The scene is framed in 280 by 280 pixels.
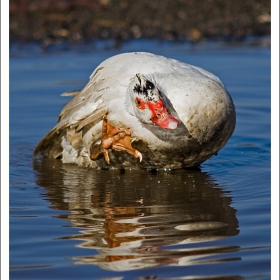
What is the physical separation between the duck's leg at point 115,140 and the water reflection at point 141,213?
273 millimetres

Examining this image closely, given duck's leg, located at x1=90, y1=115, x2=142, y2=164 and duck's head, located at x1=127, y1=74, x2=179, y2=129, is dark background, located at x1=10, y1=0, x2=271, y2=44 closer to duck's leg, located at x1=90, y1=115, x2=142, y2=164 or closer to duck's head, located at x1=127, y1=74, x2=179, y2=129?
duck's leg, located at x1=90, y1=115, x2=142, y2=164

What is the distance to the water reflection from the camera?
14.0 ft

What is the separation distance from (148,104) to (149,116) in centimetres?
9

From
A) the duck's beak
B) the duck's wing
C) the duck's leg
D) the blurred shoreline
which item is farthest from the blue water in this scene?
the blurred shoreline

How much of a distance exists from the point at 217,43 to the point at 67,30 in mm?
2798

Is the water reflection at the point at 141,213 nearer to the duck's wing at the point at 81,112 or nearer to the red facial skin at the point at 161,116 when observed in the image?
the duck's wing at the point at 81,112

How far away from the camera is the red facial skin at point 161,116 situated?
5594 mm

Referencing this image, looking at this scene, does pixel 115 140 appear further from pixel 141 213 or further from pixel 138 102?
pixel 141 213

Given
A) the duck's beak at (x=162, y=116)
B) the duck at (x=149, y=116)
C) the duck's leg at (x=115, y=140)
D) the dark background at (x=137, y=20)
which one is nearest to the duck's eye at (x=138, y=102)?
the duck at (x=149, y=116)

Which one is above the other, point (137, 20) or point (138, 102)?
point (137, 20)

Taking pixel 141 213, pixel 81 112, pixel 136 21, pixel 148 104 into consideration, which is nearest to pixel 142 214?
pixel 141 213

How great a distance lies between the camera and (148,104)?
5.77 m
